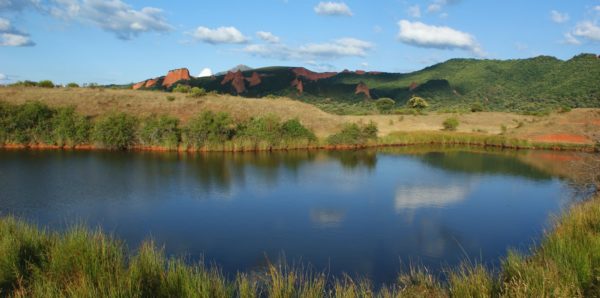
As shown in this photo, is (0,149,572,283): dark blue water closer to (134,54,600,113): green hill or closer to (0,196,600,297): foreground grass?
(0,196,600,297): foreground grass

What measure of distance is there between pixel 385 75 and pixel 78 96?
95073 mm

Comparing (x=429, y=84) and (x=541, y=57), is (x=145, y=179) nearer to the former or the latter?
(x=429, y=84)

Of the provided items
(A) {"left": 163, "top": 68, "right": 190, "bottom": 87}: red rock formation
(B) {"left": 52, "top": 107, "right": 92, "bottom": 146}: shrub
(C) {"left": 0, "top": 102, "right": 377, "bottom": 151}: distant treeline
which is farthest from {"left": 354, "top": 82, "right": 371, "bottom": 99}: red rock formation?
(B) {"left": 52, "top": 107, "right": 92, "bottom": 146}: shrub

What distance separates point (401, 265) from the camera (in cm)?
1220

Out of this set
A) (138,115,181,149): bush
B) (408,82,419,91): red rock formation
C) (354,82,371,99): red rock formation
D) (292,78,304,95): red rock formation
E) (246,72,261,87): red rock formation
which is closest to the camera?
(138,115,181,149): bush

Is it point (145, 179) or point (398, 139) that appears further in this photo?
point (398, 139)

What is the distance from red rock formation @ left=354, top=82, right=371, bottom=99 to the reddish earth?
2454 inches

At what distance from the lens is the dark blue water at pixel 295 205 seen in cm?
1326

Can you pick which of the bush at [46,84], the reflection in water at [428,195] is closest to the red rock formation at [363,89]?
the bush at [46,84]

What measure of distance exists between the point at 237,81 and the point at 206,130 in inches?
3113

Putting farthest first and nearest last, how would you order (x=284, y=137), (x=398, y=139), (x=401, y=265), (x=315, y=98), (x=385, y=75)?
(x=385, y=75) < (x=315, y=98) < (x=398, y=139) < (x=284, y=137) < (x=401, y=265)

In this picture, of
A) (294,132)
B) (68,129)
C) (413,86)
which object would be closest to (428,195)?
(294,132)

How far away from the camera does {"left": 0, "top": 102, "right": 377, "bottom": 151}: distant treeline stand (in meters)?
34.0

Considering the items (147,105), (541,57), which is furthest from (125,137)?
(541,57)
